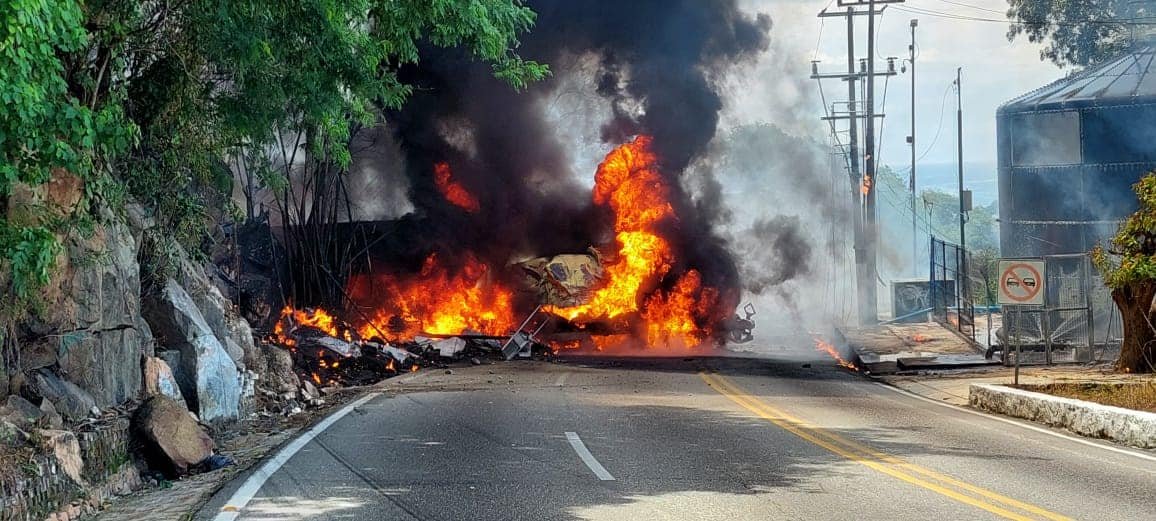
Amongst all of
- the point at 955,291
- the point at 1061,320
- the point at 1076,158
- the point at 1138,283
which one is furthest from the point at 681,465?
the point at 955,291

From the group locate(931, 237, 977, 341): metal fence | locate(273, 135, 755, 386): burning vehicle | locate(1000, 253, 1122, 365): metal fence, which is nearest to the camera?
locate(1000, 253, 1122, 365): metal fence

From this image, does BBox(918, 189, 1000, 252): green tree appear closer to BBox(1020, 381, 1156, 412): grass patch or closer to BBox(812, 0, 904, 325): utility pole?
BBox(812, 0, 904, 325): utility pole


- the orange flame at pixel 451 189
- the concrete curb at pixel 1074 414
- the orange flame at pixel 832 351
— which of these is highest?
the orange flame at pixel 451 189

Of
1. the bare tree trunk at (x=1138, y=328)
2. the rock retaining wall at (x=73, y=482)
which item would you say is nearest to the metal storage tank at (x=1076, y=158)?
the bare tree trunk at (x=1138, y=328)

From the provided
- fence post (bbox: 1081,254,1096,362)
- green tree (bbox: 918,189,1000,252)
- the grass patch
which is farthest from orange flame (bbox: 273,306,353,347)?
green tree (bbox: 918,189,1000,252)

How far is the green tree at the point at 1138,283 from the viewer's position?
17.8 m

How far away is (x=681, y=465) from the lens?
9.44 m

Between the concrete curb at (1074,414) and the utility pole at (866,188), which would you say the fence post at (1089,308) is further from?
the utility pole at (866,188)

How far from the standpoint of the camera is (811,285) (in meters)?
48.9

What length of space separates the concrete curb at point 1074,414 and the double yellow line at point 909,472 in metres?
2.85

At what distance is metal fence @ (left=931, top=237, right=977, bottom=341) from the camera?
26.9m

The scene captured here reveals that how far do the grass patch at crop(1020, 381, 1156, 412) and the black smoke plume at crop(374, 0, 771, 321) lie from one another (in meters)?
12.5

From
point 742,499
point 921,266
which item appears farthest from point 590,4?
point 921,266

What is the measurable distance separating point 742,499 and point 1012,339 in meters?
18.5
